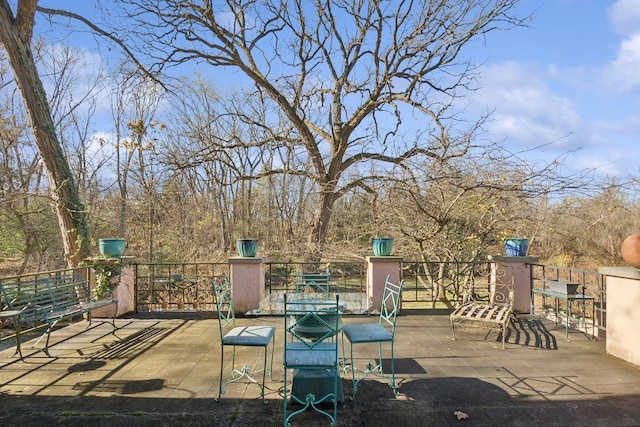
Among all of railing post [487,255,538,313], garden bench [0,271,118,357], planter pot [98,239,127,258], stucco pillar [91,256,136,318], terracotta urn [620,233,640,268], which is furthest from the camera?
railing post [487,255,538,313]

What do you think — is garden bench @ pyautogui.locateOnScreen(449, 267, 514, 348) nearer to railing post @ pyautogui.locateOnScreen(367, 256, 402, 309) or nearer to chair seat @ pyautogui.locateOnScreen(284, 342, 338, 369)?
railing post @ pyautogui.locateOnScreen(367, 256, 402, 309)

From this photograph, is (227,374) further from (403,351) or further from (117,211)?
(117,211)

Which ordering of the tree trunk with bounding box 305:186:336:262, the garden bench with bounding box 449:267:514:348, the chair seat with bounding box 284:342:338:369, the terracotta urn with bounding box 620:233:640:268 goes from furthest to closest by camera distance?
the tree trunk with bounding box 305:186:336:262 → the garden bench with bounding box 449:267:514:348 → the terracotta urn with bounding box 620:233:640:268 → the chair seat with bounding box 284:342:338:369

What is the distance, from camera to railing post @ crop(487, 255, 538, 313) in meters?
6.05

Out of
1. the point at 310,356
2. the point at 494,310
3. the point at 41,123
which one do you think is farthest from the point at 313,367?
the point at 41,123

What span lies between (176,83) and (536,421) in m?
8.86

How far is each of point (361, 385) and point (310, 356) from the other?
2.74 ft

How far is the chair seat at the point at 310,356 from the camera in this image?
2.52 m

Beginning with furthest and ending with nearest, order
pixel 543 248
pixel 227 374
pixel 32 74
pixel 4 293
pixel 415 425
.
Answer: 1. pixel 543 248
2. pixel 32 74
3. pixel 4 293
4. pixel 227 374
5. pixel 415 425

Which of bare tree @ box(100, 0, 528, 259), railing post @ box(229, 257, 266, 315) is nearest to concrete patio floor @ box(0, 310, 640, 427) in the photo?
railing post @ box(229, 257, 266, 315)

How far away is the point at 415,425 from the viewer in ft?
8.32

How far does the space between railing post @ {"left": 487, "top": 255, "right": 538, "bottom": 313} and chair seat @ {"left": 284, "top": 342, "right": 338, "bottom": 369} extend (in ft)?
14.2

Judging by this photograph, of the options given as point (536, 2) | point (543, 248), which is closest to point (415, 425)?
point (536, 2)

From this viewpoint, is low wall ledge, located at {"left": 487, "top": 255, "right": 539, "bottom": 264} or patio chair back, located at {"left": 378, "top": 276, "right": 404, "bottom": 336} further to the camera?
low wall ledge, located at {"left": 487, "top": 255, "right": 539, "bottom": 264}
